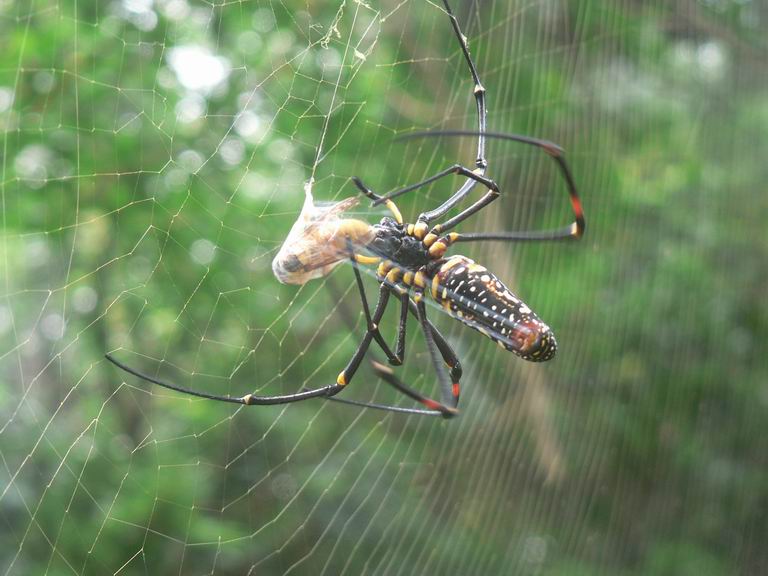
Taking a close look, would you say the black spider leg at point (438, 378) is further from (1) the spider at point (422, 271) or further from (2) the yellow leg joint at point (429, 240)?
(2) the yellow leg joint at point (429, 240)

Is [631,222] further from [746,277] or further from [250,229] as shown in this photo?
[250,229]

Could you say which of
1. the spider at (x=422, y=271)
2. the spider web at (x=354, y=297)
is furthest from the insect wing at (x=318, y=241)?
the spider web at (x=354, y=297)

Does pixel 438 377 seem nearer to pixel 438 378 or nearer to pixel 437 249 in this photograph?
pixel 438 378

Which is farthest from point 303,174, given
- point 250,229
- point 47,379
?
point 47,379

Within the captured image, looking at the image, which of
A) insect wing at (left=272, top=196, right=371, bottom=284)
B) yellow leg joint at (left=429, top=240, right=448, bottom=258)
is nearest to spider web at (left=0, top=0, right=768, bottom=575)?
insect wing at (left=272, top=196, right=371, bottom=284)

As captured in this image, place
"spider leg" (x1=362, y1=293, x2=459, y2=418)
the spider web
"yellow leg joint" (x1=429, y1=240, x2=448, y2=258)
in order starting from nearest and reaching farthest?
"spider leg" (x1=362, y1=293, x2=459, y2=418) → "yellow leg joint" (x1=429, y1=240, x2=448, y2=258) → the spider web

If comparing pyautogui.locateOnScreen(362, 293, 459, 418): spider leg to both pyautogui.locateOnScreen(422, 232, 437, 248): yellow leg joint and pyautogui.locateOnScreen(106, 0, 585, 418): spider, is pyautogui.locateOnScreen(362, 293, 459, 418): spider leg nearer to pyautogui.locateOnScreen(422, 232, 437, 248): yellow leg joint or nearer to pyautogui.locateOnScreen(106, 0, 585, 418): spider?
pyautogui.locateOnScreen(106, 0, 585, 418): spider

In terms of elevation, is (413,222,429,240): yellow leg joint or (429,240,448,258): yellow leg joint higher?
(413,222,429,240): yellow leg joint

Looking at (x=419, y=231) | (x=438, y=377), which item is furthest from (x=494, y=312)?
(x=419, y=231)
